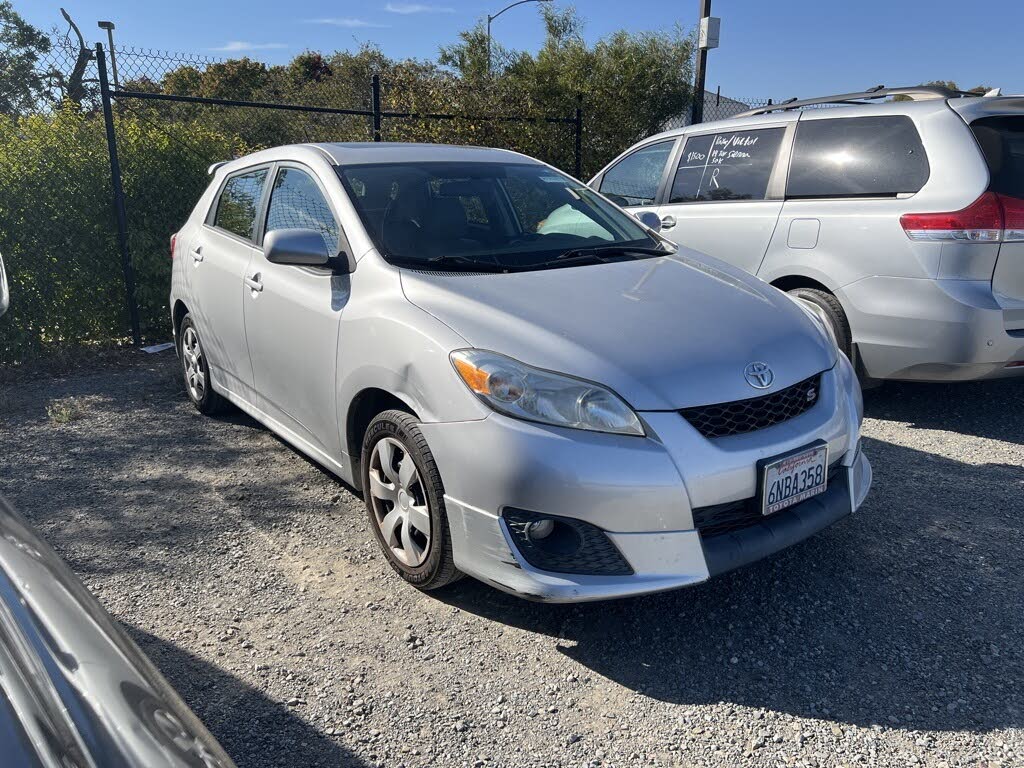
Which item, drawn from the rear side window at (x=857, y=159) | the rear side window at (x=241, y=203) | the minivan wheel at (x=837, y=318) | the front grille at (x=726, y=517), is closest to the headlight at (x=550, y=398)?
the front grille at (x=726, y=517)

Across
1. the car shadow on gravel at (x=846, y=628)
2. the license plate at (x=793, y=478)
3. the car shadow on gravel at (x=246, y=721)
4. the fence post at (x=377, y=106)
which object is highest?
the fence post at (x=377, y=106)

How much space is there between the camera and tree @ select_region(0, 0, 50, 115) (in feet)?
35.7

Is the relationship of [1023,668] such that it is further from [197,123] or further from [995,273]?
[197,123]

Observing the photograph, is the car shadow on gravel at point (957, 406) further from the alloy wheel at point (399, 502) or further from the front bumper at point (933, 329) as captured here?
the alloy wheel at point (399, 502)

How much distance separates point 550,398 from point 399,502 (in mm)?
803

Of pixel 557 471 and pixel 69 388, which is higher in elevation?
pixel 557 471

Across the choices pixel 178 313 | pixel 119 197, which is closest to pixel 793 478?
pixel 178 313

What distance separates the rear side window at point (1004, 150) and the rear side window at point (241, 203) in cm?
389

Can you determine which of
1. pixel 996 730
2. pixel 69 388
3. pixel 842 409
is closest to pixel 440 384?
pixel 842 409

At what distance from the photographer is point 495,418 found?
255 centimetres

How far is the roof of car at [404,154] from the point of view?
3879 mm

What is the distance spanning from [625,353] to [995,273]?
2765mm

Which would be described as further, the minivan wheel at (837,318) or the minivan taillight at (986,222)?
the minivan wheel at (837,318)

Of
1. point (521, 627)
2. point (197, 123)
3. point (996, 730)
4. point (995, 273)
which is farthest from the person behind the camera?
point (197, 123)
